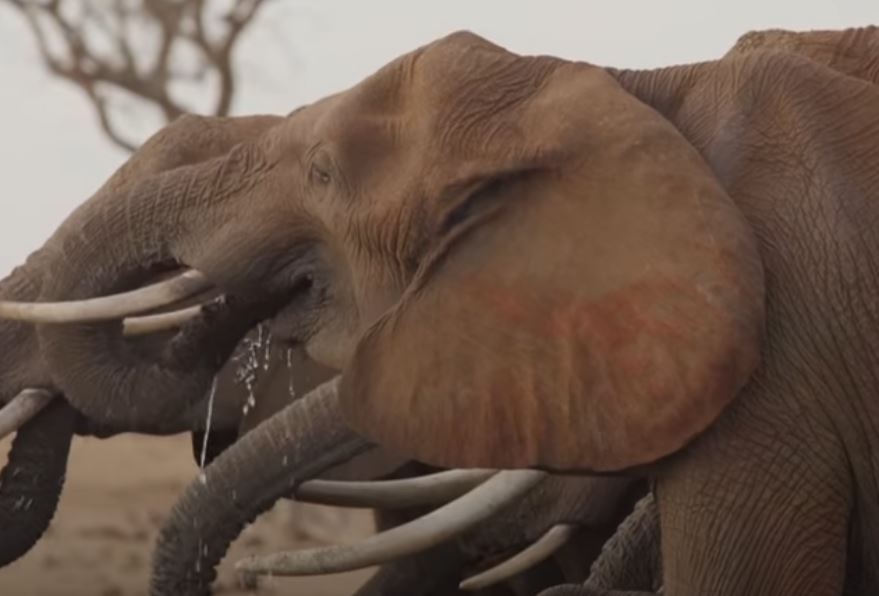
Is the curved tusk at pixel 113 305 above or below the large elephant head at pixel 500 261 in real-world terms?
below

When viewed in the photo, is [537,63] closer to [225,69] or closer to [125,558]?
[125,558]

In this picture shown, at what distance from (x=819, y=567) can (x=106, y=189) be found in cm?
227

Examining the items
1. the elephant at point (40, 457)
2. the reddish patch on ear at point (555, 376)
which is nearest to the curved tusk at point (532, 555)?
the elephant at point (40, 457)

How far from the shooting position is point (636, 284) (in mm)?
4086

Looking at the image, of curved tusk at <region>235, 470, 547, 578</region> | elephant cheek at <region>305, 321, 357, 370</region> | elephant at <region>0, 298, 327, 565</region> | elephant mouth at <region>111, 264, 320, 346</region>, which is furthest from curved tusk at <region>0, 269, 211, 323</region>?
elephant at <region>0, 298, 327, 565</region>

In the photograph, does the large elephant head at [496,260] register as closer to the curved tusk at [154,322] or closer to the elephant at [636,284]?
the elephant at [636,284]

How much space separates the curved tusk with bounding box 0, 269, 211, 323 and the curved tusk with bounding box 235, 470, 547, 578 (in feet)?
1.48

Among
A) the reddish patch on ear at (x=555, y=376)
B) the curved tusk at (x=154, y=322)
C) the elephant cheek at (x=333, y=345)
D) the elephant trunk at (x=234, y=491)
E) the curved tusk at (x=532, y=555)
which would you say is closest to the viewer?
the reddish patch on ear at (x=555, y=376)

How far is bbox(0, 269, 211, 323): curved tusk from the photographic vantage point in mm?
4613

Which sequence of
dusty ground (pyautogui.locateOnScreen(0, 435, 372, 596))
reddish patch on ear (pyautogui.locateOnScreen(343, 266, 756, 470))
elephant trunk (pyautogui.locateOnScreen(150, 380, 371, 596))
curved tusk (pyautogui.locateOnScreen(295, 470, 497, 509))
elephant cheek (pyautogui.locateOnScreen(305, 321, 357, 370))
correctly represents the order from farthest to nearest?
dusty ground (pyautogui.locateOnScreen(0, 435, 372, 596)), curved tusk (pyautogui.locateOnScreen(295, 470, 497, 509)), elephant trunk (pyautogui.locateOnScreen(150, 380, 371, 596)), elephant cheek (pyautogui.locateOnScreen(305, 321, 357, 370)), reddish patch on ear (pyautogui.locateOnScreen(343, 266, 756, 470))

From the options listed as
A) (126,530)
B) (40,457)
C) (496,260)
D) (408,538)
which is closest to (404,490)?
(408,538)

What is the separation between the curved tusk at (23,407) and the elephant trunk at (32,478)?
0.7 inches

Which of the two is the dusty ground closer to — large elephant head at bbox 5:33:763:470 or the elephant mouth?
the elephant mouth

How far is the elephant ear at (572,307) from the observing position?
4.02m
